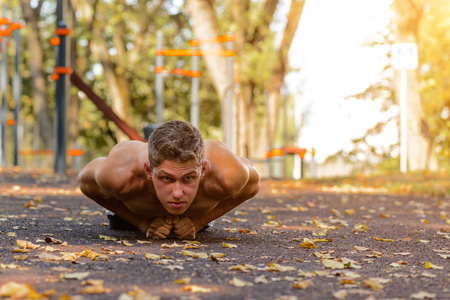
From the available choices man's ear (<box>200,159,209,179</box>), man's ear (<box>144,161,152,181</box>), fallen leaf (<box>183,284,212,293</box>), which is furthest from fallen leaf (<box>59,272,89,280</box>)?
man's ear (<box>200,159,209,179</box>)

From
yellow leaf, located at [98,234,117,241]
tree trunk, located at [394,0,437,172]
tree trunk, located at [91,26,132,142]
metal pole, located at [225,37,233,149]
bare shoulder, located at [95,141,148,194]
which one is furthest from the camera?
tree trunk, located at [91,26,132,142]

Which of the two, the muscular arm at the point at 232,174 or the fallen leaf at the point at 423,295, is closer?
the fallen leaf at the point at 423,295

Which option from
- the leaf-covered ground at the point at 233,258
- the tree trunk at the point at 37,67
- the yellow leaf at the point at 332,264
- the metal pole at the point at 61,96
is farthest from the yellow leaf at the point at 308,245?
the tree trunk at the point at 37,67

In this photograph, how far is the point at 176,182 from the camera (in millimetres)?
4738

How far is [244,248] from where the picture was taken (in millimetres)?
5402

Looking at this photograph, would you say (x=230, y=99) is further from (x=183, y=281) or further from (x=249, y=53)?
(x=183, y=281)

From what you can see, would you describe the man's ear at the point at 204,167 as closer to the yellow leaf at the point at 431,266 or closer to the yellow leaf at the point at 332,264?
the yellow leaf at the point at 332,264

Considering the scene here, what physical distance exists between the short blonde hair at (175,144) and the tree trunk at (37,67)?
21.9 m

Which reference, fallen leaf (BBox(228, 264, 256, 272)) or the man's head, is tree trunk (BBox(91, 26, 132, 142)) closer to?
the man's head

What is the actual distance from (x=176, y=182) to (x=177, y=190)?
0.05 meters

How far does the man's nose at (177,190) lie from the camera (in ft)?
15.5

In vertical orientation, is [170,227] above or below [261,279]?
above

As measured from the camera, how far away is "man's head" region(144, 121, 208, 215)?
4672mm

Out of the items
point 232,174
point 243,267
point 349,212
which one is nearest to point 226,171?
point 232,174
